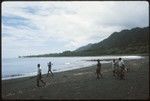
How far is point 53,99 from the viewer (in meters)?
17.3

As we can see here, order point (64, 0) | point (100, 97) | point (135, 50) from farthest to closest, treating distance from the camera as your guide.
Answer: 1. point (135, 50)
2. point (100, 97)
3. point (64, 0)

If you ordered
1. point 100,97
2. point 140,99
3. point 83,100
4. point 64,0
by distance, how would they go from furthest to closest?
point 100,97, point 83,100, point 140,99, point 64,0

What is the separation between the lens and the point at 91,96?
17.6 metres

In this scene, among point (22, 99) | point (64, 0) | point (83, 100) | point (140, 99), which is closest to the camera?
point (64, 0)

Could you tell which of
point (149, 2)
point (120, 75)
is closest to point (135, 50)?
point (120, 75)

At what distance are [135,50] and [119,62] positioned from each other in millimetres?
171493

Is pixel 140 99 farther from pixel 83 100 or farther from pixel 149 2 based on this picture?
pixel 149 2

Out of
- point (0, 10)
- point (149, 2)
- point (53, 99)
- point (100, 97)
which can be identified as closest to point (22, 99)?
point (53, 99)

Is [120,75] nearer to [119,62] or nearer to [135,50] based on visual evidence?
[119,62]

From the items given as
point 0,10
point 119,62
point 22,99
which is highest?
point 0,10

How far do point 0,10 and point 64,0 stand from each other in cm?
203

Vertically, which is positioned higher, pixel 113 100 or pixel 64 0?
pixel 64 0

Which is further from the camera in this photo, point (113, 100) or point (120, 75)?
point (120, 75)

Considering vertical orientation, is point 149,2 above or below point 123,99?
above
